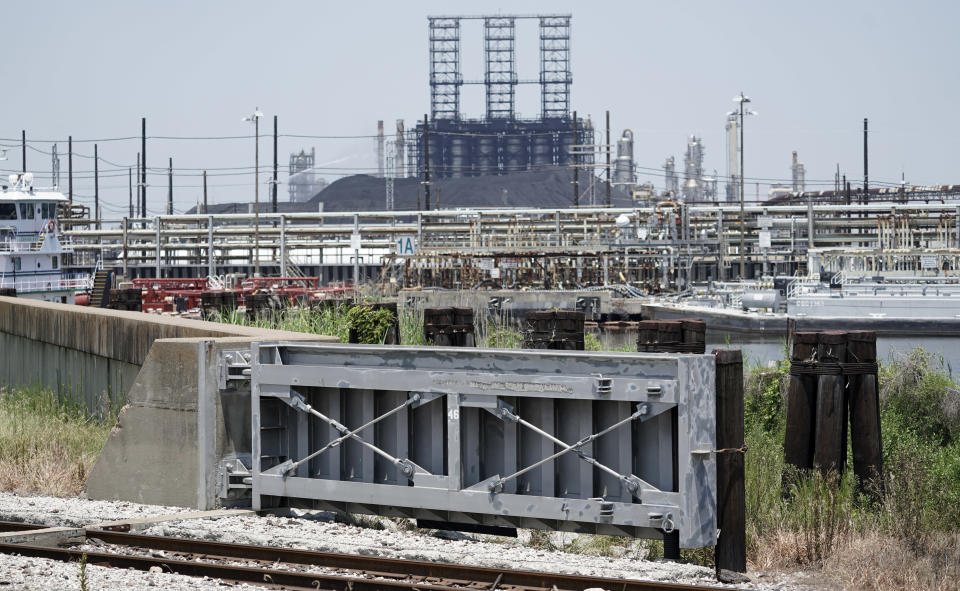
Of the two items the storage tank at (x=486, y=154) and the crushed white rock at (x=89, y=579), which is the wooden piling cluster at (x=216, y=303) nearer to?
the crushed white rock at (x=89, y=579)

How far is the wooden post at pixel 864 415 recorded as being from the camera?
32.3 feet

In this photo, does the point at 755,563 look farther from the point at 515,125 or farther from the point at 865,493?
the point at 515,125

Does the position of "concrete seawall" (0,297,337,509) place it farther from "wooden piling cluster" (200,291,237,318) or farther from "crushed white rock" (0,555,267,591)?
"wooden piling cluster" (200,291,237,318)

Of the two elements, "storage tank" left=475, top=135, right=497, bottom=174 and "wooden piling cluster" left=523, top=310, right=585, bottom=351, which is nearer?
"wooden piling cluster" left=523, top=310, right=585, bottom=351

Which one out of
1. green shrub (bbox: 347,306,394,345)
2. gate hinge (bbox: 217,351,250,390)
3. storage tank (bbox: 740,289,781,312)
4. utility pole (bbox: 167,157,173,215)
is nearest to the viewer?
gate hinge (bbox: 217,351,250,390)

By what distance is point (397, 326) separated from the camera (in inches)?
635

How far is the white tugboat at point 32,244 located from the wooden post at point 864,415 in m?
38.7

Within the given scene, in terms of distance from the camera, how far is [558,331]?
45.6ft

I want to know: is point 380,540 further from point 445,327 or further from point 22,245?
point 22,245

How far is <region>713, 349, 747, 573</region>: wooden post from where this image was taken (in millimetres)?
8055

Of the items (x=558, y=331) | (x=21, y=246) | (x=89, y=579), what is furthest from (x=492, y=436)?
(x=21, y=246)

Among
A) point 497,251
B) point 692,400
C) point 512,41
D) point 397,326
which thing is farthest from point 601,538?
point 512,41

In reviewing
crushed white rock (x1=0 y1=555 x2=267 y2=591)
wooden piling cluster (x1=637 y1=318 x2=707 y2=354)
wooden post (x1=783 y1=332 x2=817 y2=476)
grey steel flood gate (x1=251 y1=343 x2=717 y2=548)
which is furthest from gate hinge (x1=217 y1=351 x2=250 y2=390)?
wooden post (x1=783 y1=332 x2=817 y2=476)

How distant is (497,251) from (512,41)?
306 ft
